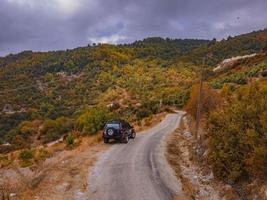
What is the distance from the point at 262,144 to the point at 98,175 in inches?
337

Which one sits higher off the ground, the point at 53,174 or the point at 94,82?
the point at 53,174

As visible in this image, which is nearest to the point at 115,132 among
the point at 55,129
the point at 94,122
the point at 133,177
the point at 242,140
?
the point at 94,122

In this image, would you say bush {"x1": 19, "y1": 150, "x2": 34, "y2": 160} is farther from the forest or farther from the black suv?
the forest

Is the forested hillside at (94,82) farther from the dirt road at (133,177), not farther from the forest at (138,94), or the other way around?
the dirt road at (133,177)

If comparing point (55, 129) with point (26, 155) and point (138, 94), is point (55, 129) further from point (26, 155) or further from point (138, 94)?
point (138, 94)

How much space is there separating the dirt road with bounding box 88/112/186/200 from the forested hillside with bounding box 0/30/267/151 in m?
40.1

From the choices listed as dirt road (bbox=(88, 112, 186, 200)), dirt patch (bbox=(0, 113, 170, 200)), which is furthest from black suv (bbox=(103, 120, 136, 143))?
dirt road (bbox=(88, 112, 186, 200))

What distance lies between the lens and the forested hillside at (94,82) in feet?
290

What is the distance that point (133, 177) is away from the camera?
1953 centimetres

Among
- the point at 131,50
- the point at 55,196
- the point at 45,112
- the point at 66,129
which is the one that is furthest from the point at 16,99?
the point at 55,196

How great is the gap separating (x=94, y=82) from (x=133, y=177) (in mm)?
115981

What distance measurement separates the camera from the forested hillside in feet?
290

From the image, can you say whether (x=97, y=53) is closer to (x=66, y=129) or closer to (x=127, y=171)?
(x=66, y=129)

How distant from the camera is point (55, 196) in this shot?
1652cm
